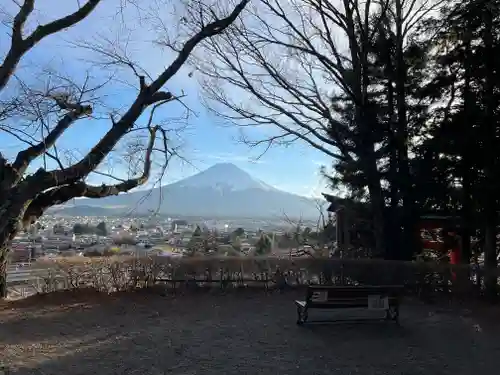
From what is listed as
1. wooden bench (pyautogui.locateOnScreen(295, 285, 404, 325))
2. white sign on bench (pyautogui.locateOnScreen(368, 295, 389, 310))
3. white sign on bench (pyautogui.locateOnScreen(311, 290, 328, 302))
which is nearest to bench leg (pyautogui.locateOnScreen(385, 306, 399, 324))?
wooden bench (pyautogui.locateOnScreen(295, 285, 404, 325))

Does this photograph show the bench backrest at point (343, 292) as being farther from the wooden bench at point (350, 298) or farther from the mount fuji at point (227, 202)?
the mount fuji at point (227, 202)

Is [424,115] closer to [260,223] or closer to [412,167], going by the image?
[412,167]

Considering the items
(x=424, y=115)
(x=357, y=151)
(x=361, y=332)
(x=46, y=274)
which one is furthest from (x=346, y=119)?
(x=46, y=274)

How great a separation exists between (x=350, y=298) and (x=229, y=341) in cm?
215

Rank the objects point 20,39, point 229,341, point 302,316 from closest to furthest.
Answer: point 229,341, point 302,316, point 20,39

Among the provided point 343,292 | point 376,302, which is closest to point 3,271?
point 343,292

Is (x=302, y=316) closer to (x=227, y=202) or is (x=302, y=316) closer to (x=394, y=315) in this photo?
(x=394, y=315)

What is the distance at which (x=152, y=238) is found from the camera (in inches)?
619

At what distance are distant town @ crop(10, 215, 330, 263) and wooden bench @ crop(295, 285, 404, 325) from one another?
4851 millimetres

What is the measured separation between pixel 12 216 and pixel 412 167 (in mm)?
10440

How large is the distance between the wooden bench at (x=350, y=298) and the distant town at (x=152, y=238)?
485cm

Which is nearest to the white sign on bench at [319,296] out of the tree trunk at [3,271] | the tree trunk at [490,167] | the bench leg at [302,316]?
the bench leg at [302,316]

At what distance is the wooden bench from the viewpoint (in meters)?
7.78

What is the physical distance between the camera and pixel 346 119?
1493 centimetres
